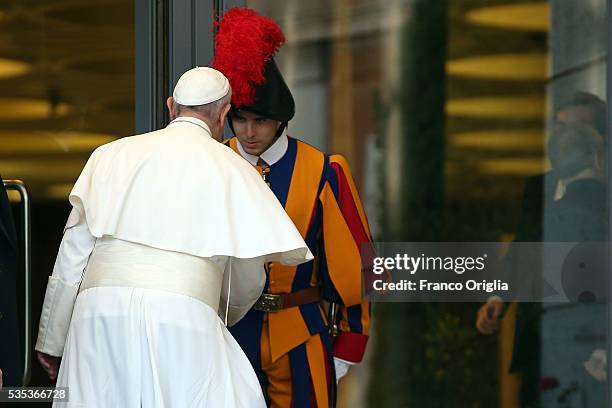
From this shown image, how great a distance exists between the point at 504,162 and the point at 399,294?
0.72 meters

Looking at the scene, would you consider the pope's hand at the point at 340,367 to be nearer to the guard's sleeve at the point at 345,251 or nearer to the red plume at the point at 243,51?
the guard's sleeve at the point at 345,251

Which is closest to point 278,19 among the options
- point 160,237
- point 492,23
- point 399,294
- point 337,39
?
point 337,39

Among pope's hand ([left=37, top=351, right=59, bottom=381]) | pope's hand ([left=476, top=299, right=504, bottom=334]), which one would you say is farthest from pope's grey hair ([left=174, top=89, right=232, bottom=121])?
pope's hand ([left=476, top=299, right=504, bottom=334])

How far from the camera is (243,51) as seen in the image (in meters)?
5.31

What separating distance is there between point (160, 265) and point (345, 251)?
1.06m

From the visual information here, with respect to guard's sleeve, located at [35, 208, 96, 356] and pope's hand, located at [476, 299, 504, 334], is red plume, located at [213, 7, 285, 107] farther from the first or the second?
pope's hand, located at [476, 299, 504, 334]

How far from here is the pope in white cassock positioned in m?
4.62

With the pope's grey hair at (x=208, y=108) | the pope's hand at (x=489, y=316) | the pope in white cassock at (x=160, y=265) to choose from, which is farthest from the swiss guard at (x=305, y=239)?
the pope's hand at (x=489, y=316)

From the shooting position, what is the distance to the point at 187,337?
464 cm

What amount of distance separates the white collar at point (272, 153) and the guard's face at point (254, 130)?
20mm

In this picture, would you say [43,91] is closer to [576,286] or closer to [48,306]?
[48,306]

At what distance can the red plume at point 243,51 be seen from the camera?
17.3ft

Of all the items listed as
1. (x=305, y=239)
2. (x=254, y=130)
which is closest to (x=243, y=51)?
(x=254, y=130)

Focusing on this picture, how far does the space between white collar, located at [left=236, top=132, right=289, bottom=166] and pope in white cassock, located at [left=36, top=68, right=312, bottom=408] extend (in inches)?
25.6
